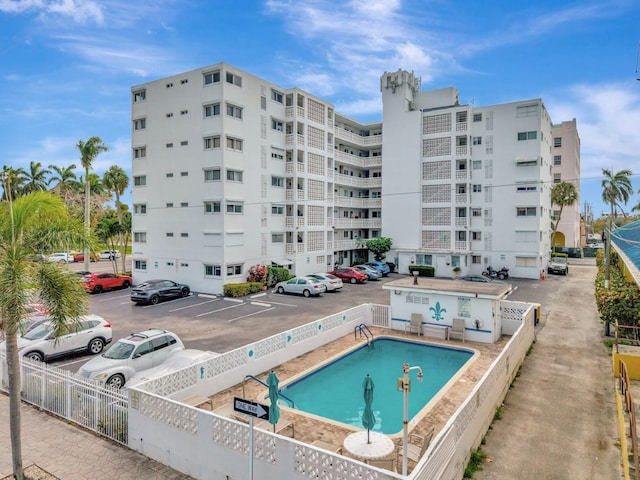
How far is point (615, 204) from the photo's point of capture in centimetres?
6147

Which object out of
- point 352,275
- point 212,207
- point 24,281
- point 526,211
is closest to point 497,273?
point 526,211

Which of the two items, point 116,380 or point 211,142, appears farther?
point 211,142

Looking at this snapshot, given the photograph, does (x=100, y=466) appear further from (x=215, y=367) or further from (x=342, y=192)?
(x=342, y=192)

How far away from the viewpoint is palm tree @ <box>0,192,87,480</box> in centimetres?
782

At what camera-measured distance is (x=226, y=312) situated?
25.4 m

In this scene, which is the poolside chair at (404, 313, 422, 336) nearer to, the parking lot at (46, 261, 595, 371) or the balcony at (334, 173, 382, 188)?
the parking lot at (46, 261, 595, 371)

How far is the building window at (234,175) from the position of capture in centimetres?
3178

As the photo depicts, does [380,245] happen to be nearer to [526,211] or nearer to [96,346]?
[526,211]

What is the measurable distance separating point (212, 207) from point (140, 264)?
9310mm

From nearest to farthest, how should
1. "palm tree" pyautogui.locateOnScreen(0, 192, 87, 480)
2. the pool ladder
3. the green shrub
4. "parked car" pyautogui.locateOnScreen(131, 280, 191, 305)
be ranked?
"palm tree" pyautogui.locateOnScreen(0, 192, 87, 480), the pool ladder, "parked car" pyautogui.locateOnScreen(131, 280, 191, 305), the green shrub

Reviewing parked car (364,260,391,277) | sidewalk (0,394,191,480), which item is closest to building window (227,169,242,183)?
parked car (364,260,391,277)

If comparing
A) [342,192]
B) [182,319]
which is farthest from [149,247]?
[342,192]

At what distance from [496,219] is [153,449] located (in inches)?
1559

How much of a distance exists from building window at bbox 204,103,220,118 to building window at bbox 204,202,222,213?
666 centimetres
